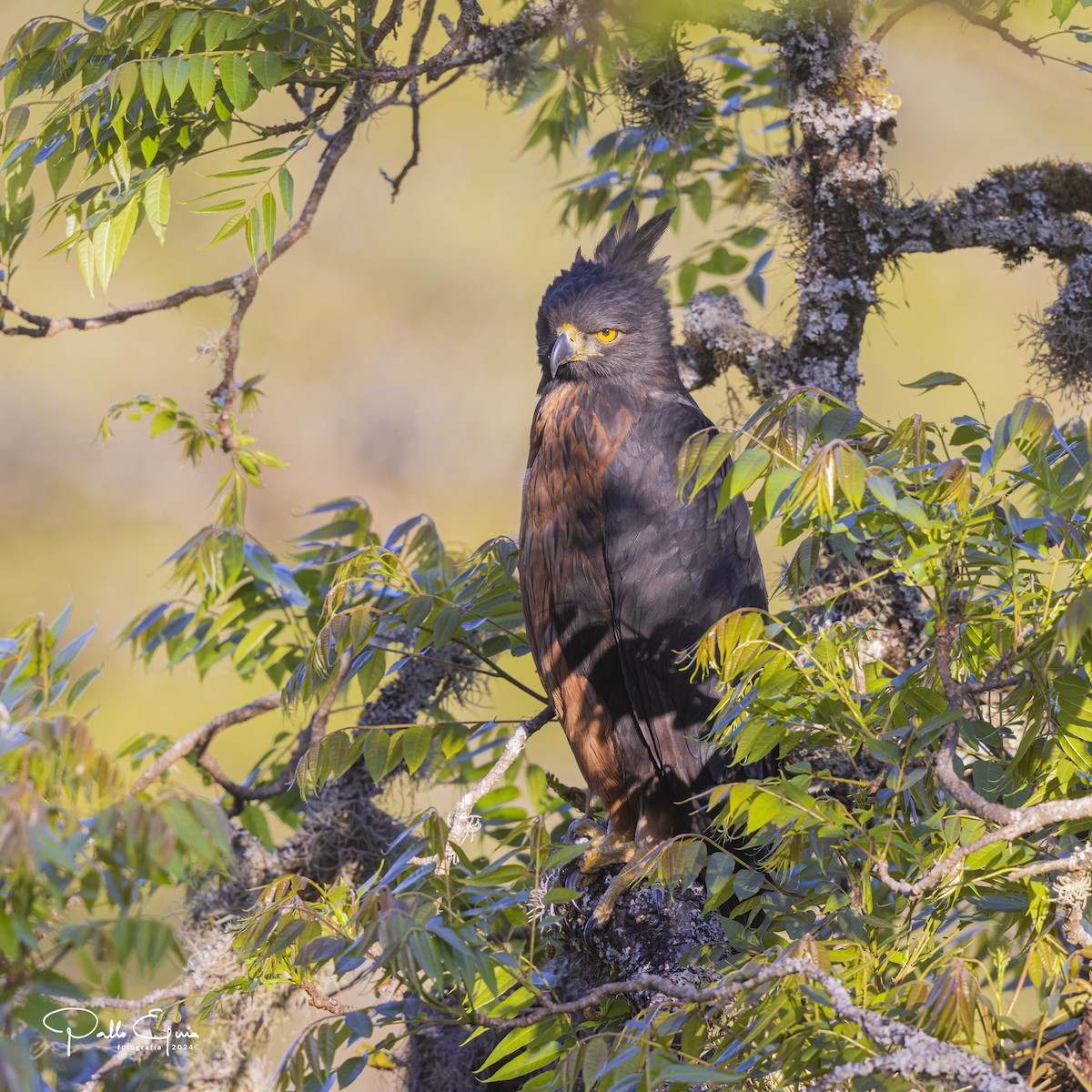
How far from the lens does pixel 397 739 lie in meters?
2.12

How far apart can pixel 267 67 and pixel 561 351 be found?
3.67 feet

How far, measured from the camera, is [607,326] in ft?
9.97

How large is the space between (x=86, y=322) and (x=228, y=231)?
0.79m

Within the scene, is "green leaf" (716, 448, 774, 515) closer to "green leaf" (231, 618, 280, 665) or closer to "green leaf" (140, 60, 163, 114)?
"green leaf" (140, 60, 163, 114)

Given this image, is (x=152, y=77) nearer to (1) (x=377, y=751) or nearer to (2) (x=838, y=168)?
(1) (x=377, y=751)

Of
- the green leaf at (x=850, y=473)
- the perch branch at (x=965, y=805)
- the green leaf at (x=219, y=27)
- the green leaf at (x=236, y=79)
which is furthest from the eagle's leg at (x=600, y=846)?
the green leaf at (x=219, y=27)

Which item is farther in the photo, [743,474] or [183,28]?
[183,28]

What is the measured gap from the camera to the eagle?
2711 millimetres

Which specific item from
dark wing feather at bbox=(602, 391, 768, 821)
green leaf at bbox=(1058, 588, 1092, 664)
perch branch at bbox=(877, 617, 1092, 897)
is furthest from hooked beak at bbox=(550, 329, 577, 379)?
green leaf at bbox=(1058, 588, 1092, 664)

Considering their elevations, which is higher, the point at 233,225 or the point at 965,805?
the point at 233,225

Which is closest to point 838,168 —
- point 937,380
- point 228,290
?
point 937,380

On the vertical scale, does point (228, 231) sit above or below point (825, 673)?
above

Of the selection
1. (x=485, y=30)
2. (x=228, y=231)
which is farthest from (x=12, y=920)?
(x=485, y=30)

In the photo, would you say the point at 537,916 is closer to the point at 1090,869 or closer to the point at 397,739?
the point at 397,739
